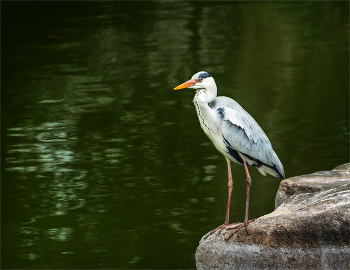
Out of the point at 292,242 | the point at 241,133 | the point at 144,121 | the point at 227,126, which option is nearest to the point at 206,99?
the point at 227,126

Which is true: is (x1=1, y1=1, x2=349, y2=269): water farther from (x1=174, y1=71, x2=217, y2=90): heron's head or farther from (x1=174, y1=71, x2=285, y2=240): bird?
(x1=174, y1=71, x2=217, y2=90): heron's head

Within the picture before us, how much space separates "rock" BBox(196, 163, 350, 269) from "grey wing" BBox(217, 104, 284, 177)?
0.57 m

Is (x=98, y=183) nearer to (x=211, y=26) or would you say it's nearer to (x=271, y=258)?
(x=271, y=258)

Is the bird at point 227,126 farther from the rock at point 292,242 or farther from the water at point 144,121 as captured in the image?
the water at point 144,121

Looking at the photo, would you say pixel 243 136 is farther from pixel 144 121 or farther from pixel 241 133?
pixel 144 121

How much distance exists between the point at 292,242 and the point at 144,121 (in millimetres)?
5380

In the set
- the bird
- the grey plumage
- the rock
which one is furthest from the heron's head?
the rock

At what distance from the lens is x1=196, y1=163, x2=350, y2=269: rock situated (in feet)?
14.1

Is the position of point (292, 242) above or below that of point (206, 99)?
below

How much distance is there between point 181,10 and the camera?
17.8 metres

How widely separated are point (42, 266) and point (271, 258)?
7.95ft

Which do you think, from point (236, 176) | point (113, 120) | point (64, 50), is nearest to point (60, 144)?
point (113, 120)

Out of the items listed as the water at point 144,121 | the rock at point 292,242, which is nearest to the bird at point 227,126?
the rock at point 292,242

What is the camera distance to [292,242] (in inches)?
173
